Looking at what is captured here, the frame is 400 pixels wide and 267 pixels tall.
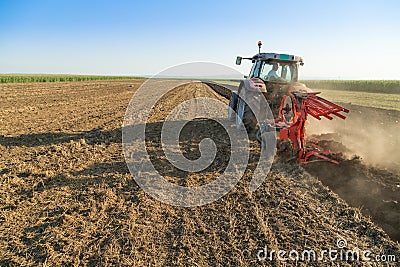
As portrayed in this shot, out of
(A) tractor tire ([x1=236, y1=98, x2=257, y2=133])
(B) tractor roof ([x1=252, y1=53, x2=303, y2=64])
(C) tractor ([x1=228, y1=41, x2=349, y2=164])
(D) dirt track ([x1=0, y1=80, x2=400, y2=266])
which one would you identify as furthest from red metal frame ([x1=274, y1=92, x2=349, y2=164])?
(B) tractor roof ([x1=252, y1=53, x2=303, y2=64])

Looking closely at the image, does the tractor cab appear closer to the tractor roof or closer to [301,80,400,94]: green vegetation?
the tractor roof

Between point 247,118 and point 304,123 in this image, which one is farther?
point 247,118

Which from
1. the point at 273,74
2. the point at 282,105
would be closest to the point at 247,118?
the point at 282,105

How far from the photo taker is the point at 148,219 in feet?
12.0

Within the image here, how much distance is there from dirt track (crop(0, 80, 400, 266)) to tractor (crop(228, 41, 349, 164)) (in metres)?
0.52

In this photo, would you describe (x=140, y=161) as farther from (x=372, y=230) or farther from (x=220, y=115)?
(x=220, y=115)

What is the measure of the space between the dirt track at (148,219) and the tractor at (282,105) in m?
0.52

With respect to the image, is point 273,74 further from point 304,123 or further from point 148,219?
point 148,219

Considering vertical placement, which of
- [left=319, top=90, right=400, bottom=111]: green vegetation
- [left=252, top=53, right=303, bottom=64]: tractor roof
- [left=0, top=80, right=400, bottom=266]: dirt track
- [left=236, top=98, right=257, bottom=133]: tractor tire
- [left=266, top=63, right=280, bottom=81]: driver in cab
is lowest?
[left=0, top=80, right=400, bottom=266]: dirt track

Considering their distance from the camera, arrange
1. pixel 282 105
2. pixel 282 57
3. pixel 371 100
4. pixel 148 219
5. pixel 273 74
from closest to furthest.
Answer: pixel 148 219
pixel 282 105
pixel 282 57
pixel 273 74
pixel 371 100

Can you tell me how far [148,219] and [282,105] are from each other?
4.34 m

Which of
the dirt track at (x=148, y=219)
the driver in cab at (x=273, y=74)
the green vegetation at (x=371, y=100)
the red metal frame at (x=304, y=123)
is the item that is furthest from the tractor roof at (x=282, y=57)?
the green vegetation at (x=371, y=100)

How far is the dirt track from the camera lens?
3.01 meters

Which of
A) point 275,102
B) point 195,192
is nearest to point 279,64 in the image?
point 275,102
